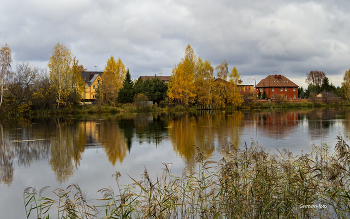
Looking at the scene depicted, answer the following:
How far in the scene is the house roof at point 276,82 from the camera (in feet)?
305

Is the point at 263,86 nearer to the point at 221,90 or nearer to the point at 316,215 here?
the point at 221,90

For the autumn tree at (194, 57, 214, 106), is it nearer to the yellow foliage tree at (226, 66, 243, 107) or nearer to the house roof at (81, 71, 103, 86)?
the yellow foliage tree at (226, 66, 243, 107)

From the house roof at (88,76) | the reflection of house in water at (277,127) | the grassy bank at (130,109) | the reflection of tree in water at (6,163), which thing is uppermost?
the house roof at (88,76)

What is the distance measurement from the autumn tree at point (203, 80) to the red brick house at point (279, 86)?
38689mm

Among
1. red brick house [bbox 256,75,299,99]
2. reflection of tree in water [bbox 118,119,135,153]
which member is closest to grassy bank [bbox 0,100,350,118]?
red brick house [bbox 256,75,299,99]

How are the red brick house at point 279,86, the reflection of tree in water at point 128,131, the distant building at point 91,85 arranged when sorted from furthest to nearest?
the red brick house at point 279,86 < the distant building at point 91,85 < the reflection of tree in water at point 128,131

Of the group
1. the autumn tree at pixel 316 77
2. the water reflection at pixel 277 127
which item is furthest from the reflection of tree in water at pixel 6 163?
the autumn tree at pixel 316 77

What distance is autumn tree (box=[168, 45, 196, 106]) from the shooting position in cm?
5709

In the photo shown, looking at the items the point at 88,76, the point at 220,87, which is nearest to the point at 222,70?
the point at 220,87

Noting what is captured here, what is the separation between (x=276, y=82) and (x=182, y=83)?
49.3m

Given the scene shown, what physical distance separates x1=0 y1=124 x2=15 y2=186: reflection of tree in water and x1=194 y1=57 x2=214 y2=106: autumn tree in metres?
48.3

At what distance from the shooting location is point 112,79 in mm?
62531

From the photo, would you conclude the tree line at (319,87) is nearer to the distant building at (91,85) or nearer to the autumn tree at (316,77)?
the autumn tree at (316,77)

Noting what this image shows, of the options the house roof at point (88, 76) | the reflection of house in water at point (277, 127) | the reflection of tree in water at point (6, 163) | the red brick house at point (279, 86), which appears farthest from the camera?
the red brick house at point (279, 86)
